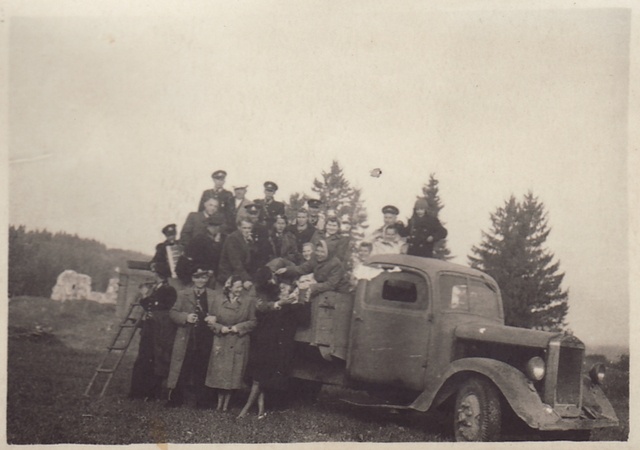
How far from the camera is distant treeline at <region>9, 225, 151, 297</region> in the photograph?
4.97 m

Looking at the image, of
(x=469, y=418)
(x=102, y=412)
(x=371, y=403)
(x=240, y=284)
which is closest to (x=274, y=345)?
(x=240, y=284)

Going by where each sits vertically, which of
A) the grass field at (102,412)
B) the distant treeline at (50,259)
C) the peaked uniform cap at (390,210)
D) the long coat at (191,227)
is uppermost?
the peaked uniform cap at (390,210)

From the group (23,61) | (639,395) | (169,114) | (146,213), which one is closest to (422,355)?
(639,395)

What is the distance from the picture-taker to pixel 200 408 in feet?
16.4

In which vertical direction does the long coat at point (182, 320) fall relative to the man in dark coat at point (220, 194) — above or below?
below

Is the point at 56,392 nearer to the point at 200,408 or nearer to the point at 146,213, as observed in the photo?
the point at 200,408

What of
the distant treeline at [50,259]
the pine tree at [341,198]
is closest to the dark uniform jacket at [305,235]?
the pine tree at [341,198]

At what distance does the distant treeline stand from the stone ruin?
0.12 feet

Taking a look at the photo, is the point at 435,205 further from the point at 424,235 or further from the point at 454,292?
the point at 454,292

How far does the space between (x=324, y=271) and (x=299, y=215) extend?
1.58ft

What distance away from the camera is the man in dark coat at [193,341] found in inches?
197

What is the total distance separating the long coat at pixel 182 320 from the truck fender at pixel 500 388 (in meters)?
1.76

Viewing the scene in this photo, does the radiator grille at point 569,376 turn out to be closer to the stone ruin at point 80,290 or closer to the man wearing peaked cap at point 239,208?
the man wearing peaked cap at point 239,208

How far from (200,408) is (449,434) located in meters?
1.88
